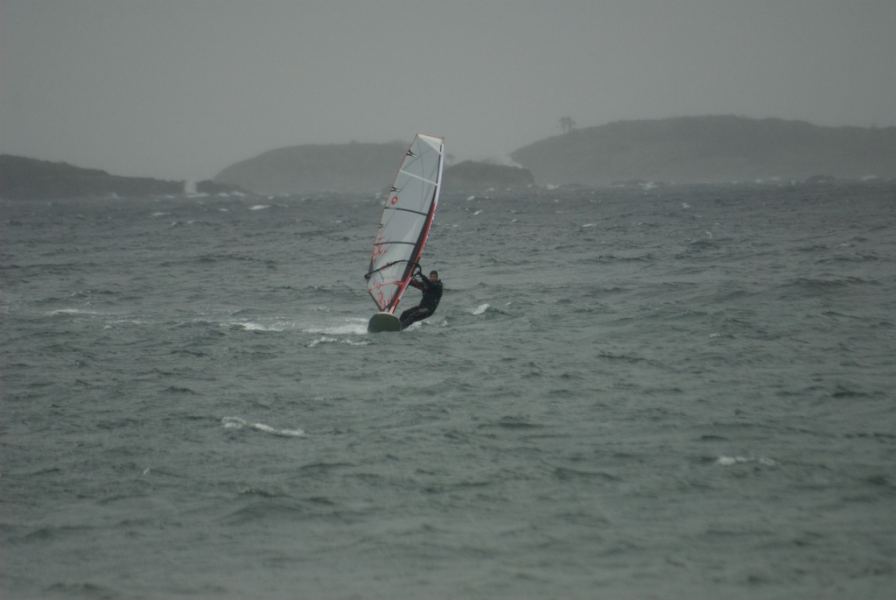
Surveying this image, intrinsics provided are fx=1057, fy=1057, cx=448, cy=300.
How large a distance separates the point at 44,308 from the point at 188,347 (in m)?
11.1

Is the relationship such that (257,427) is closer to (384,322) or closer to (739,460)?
(739,460)

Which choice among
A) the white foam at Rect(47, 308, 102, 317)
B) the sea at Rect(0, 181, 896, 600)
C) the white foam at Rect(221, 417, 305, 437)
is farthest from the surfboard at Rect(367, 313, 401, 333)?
the white foam at Rect(47, 308, 102, 317)

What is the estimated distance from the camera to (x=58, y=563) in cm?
1338

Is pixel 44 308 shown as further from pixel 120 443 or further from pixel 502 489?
pixel 502 489

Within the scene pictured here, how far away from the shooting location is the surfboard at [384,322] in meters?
28.9

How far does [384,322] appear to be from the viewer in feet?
95.0

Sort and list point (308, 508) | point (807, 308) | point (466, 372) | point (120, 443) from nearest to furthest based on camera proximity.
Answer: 1. point (308, 508)
2. point (120, 443)
3. point (466, 372)
4. point (807, 308)

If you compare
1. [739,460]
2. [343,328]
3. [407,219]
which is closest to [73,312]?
[343,328]

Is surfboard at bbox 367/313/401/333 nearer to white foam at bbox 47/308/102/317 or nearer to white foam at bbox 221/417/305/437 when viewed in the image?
white foam at bbox 221/417/305/437

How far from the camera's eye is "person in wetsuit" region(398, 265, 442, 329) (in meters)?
28.9

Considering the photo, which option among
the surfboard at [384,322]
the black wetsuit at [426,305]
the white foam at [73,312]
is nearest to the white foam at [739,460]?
the black wetsuit at [426,305]

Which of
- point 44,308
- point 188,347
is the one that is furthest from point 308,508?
point 44,308

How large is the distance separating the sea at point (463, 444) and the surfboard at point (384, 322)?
0.65 m

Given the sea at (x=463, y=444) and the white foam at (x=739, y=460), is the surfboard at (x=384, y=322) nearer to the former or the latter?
the sea at (x=463, y=444)
